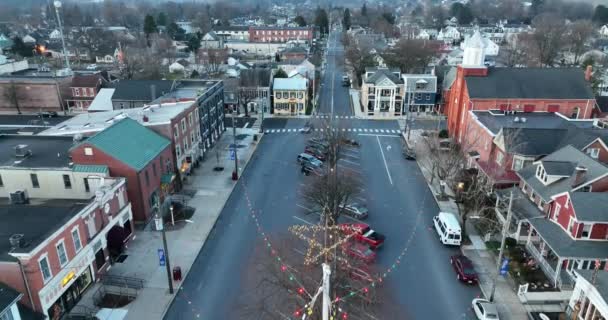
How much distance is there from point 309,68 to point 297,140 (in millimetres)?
36492

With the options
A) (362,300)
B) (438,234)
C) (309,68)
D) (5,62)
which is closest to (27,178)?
(362,300)

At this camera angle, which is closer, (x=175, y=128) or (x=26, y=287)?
(x=26, y=287)

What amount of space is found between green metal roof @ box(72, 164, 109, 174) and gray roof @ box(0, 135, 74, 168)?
1235 mm

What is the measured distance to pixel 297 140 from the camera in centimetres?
6097

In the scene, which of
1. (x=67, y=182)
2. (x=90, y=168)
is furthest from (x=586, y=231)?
(x=67, y=182)

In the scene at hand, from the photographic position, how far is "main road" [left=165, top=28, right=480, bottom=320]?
27.9 metres

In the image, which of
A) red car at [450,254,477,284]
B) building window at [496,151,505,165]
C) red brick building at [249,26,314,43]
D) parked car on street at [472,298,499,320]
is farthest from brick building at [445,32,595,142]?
red brick building at [249,26,314,43]

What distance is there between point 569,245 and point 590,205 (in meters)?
3.21

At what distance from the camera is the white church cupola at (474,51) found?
56.5 metres

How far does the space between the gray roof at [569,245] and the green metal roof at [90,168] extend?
34.7 meters

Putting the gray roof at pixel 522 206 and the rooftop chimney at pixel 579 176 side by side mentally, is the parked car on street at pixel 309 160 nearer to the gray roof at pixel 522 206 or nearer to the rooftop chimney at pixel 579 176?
the gray roof at pixel 522 206

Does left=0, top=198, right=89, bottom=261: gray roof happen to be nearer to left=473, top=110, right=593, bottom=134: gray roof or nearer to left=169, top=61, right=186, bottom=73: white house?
left=473, top=110, right=593, bottom=134: gray roof

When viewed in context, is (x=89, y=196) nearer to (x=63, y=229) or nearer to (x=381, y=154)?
(x=63, y=229)

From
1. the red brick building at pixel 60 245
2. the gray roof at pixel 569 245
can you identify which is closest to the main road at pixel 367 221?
the gray roof at pixel 569 245
